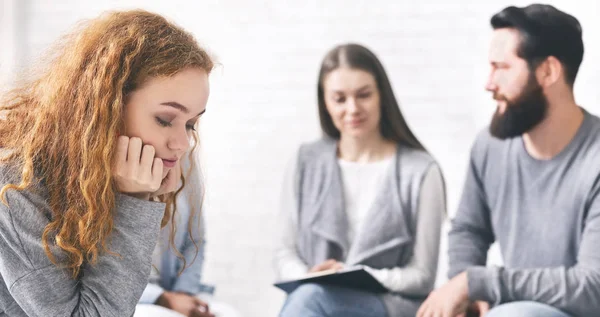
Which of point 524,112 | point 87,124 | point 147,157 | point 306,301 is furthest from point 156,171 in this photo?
point 524,112

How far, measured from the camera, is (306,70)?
3072 mm

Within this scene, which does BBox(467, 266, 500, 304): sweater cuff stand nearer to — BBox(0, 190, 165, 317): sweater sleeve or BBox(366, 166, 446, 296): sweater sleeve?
BBox(366, 166, 446, 296): sweater sleeve

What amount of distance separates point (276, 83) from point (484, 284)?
133 centimetres

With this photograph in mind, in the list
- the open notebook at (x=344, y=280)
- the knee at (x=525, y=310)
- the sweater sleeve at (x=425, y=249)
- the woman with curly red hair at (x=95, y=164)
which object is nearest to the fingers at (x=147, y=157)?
the woman with curly red hair at (x=95, y=164)

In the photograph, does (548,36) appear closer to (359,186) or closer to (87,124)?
(359,186)

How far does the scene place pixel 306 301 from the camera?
7.57ft

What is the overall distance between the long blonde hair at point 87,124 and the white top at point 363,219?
1.37 m

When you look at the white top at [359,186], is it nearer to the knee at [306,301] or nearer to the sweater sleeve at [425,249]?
the sweater sleeve at [425,249]

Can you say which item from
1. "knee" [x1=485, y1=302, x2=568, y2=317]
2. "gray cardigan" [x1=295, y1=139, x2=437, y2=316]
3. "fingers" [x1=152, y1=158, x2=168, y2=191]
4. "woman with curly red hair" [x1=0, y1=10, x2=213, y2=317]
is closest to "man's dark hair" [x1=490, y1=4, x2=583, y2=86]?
"gray cardigan" [x1=295, y1=139, x2=437, y2=316]

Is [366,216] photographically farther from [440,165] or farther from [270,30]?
[270,30]

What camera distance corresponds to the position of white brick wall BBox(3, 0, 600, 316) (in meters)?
2.85

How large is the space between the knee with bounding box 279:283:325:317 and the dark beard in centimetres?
81

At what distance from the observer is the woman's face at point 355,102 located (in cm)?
270

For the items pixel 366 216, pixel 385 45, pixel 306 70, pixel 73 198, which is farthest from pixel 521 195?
pixel 73 198
